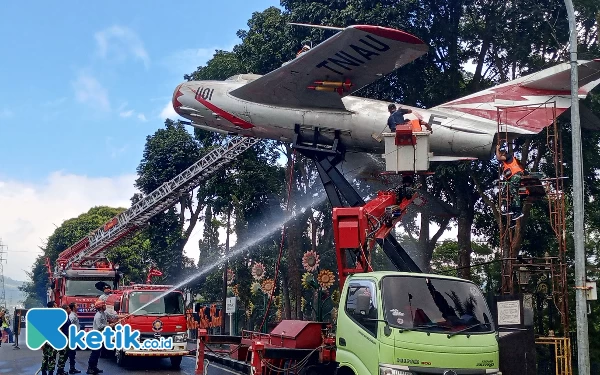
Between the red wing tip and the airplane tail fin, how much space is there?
315 cm

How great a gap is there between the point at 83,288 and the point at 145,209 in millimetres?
5704

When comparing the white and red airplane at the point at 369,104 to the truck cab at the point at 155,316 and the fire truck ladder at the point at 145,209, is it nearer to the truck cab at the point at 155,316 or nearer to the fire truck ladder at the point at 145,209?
the truck cab at the point at 155,316

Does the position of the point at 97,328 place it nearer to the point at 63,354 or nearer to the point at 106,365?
the point at 63,354

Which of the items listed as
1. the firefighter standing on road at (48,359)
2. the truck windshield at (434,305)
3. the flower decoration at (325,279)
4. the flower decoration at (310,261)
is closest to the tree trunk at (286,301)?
the flower decoration at (310,261)

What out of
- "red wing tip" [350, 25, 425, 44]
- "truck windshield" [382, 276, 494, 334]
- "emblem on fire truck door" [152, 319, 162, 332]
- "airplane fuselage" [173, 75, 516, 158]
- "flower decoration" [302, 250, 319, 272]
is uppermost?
"red wing tip" [350, 25, 425, 44]

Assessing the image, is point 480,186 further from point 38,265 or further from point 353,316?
point 38,265

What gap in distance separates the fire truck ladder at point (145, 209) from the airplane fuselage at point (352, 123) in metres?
10.6

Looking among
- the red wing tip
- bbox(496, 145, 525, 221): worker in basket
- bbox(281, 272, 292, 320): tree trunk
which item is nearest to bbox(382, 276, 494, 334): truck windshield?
bbox(496, 145, 525, 221): worker in basket

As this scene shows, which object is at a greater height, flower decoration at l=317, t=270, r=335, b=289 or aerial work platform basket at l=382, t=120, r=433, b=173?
aerial work platform basket at l=382, t=120, r=433, b=173

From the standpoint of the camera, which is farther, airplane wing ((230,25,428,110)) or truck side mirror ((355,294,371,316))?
airplane wing ((230,25,428,110))

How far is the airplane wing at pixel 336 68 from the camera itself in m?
14.6

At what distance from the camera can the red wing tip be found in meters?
14.2

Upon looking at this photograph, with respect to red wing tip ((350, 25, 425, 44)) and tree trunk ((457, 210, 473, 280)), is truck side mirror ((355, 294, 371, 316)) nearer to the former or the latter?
red wing tip ((350, 25, 425, 44))

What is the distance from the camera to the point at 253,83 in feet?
56.1
